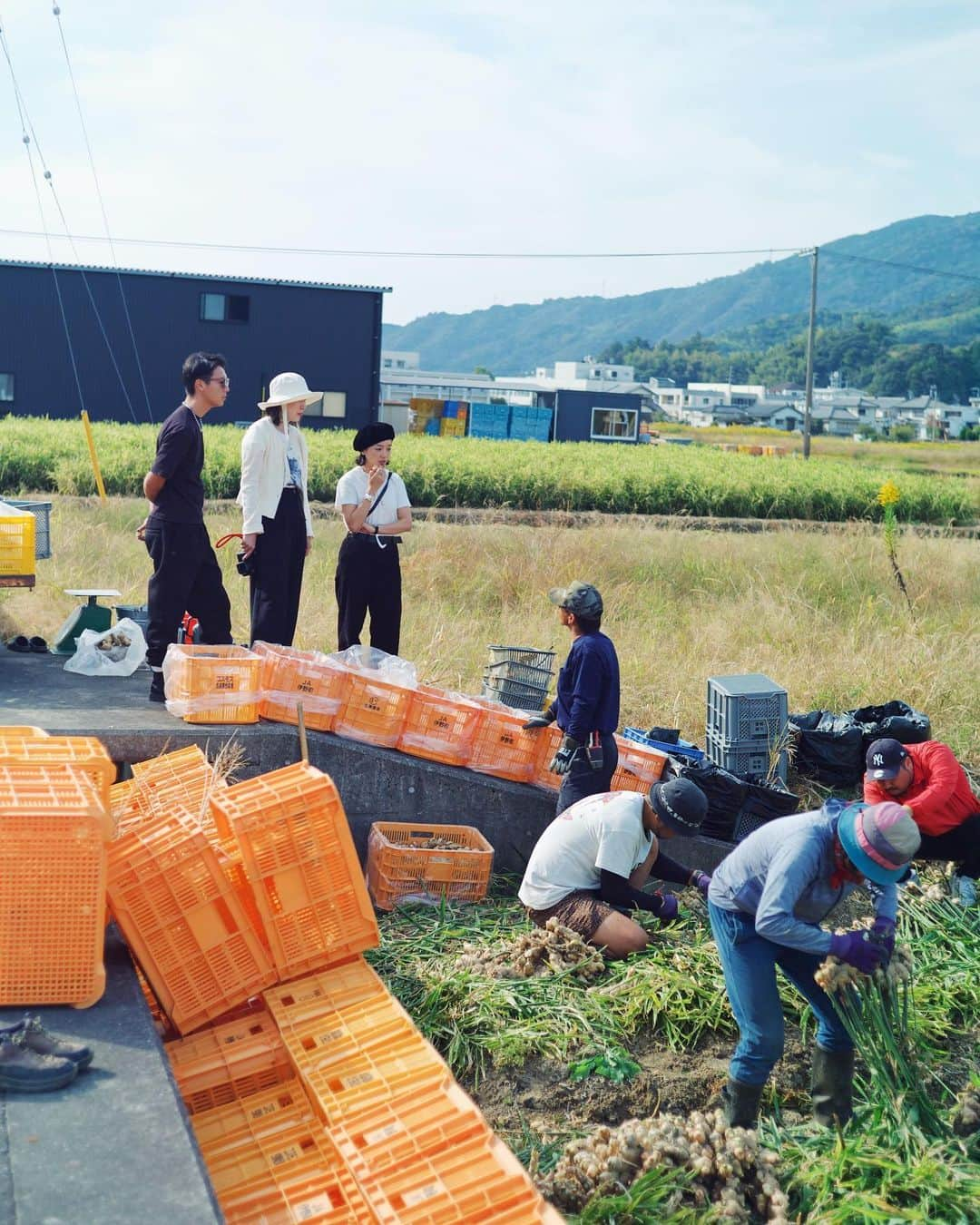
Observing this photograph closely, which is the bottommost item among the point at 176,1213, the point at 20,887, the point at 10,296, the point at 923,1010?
the point at 923,1010

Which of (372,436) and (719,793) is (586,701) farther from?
(372,436)

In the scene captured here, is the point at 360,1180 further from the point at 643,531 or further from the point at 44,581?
the point at 643,531

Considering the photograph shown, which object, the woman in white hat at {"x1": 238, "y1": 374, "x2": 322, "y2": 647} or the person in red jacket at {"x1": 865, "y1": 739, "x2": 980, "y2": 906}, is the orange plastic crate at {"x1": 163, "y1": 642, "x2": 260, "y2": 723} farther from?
the person in red jacket at {"x1": 865, "y1": 739, "x2": 980, "y2": 906}

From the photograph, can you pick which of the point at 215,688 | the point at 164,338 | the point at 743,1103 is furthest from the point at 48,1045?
the point at 164,338

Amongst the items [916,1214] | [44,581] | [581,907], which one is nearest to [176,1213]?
[916,1214]

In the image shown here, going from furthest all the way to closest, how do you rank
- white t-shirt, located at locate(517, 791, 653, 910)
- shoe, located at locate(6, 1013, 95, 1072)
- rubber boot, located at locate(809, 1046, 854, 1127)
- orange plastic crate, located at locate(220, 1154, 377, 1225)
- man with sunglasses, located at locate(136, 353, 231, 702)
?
man with sunglasses, located at locate(136, 353, 231, 702)
white t-shirt, located at locate(517, 791, 653, 910)
rubber boot, located at locate(809, 1046, 854, 1127)
shoe, located at locate(6, 1013, 95, 1072)
orange plastic crate, located at locate(220, 1154, 377, 1225)

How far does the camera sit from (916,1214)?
3506 millimetres

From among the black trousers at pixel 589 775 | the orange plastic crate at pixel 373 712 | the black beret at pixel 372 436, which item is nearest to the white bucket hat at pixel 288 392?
the black beret at pixel 372 436

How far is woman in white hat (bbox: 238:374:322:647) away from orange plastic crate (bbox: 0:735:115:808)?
8.33 ft

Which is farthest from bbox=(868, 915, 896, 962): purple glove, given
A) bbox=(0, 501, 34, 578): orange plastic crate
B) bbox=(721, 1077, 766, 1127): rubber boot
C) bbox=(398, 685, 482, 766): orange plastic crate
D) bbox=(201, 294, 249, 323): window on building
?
bbox=(201, 294, 249, 323): window on building

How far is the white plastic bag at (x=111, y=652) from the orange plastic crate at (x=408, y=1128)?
15.4 feet

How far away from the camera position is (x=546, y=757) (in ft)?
22.7

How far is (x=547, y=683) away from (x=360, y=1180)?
4.72 m

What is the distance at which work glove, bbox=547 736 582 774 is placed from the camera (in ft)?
20.3
